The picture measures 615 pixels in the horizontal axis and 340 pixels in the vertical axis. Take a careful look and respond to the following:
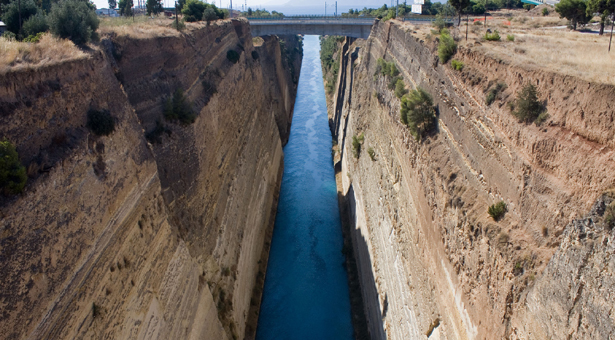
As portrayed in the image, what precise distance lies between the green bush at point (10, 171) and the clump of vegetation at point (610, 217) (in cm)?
717

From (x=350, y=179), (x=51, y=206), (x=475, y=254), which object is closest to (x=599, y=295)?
(x=475, y=254)

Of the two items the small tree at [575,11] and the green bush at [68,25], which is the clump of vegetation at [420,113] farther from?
the green bush at [68,25]

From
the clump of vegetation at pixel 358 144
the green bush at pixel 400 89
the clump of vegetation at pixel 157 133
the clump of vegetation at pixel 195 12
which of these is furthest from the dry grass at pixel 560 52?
the clump of vegetation at pixel 195 12

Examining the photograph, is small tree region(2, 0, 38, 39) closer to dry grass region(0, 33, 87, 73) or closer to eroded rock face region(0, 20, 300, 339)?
eroded rock face region(0, 20, 300, 339)

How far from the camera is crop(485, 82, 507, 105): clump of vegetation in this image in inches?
338

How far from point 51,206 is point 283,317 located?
34.5 feet

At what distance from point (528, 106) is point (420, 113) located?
4812mm

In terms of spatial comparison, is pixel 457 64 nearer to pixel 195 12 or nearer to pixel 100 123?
pixel 100 123

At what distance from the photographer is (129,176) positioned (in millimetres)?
8258

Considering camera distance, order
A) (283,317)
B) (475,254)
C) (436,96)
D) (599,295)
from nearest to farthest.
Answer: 1. (599,295)
2. (475,254)
3. (436,96)
4. (283,317)

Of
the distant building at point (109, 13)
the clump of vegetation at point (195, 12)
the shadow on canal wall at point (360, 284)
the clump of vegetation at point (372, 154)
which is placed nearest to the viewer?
the shadow on canal wall at point (360, 284)

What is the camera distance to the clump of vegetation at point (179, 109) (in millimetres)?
11438

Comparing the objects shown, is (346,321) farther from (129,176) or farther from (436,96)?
(129,176)

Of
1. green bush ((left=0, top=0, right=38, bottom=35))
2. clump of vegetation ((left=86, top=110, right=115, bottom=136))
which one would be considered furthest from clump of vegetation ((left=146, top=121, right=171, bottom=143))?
green bush ((left=0, top=0, right=38, bottom=35))
